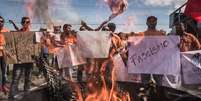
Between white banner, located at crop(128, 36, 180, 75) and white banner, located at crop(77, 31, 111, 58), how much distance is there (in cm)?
45

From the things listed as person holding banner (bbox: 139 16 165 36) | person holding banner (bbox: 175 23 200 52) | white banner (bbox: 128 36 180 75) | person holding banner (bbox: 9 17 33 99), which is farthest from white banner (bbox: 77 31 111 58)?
person holding banner (bbox: 9 17 33 99)

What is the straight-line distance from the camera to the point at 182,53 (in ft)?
28.4

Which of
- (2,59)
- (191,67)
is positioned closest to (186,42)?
(191,67)

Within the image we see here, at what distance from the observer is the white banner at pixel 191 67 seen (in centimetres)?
844

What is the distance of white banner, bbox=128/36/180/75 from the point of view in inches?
338

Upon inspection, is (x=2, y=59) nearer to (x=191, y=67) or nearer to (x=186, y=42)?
(x=186, y=42)

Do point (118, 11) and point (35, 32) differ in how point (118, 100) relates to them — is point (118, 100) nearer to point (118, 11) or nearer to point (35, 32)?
point (118, 11)

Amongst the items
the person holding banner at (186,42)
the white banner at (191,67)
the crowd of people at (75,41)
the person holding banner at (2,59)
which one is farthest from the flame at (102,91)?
the person holding banner at (2,59)

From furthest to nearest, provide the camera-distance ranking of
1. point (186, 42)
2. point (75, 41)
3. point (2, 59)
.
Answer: point (2, 59) < point (75, 41) < point (186, 42)

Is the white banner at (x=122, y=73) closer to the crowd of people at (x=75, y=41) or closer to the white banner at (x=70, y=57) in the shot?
the crowd of people at (x=75, y=41)

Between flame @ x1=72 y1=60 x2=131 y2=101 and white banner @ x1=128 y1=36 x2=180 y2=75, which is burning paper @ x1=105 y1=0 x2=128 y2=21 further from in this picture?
flame @ x1=72 y1=60 x2=131 y2=101

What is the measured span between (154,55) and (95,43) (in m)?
1.02

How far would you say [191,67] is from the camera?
8.59 metres

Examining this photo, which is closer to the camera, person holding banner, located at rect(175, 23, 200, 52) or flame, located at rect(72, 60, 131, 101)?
flame, located at rect(72, 60, 131, 101)
